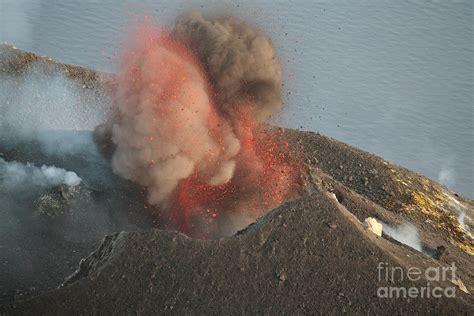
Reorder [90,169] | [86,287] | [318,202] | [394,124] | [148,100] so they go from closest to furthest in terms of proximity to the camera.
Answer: [86,287], [318,202], [148,100], [90,169], [394,124]

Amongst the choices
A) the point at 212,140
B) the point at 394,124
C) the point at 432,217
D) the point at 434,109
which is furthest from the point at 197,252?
the point at 434,109

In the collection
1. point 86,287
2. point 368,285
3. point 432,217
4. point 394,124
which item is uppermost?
point 368,285

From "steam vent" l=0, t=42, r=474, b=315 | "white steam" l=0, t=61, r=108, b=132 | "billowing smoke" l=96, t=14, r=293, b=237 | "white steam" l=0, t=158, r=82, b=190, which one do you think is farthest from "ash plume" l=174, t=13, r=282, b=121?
"white steam" l=0, t=61, r=108, b=132

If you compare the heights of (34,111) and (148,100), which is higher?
(148,100)

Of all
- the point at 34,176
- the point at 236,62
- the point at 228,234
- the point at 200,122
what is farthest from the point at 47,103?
the point at 228,234

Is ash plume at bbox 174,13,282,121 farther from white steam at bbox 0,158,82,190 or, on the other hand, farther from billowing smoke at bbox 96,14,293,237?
white steam at bbox 0,158,82,190

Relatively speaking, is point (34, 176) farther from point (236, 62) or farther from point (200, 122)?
point (236, 62)

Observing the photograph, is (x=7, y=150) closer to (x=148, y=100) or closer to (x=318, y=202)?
(x=148, y=100)
